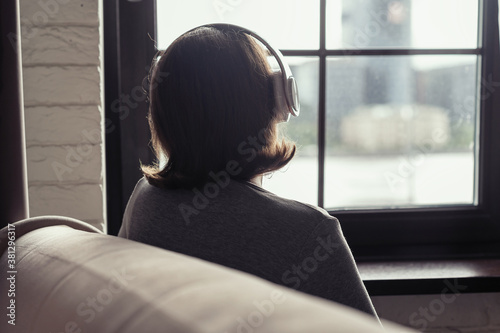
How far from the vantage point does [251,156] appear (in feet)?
2.90

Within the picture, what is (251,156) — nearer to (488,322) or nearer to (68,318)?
(68,318)

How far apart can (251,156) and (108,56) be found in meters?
0.64

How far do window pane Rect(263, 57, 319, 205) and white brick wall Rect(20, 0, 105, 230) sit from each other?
0.47 metres

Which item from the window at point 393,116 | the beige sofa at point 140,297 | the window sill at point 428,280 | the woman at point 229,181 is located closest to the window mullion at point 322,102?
the window at point 393,116

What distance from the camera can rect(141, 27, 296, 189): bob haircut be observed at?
852 millimetres

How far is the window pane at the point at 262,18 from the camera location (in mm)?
1440

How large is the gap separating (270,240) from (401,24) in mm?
977

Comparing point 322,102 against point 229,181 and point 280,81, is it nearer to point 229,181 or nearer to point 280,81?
point 280,81

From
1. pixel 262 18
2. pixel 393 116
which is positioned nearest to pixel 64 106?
pixel 262 18

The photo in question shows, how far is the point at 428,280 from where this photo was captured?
1316mm

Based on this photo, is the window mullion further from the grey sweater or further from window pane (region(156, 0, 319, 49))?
the grey sweater

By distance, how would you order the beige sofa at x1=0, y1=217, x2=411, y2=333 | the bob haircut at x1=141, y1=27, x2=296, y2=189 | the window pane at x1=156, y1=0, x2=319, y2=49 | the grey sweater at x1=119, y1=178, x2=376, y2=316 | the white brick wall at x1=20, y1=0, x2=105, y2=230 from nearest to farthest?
1. the beige sofa at x1=0, y1=217, x2=411, y2=333
2. the grey sweater at x1=119, y1=178, x2=376, y2=316
3. the bob haircut at x1=141, y1=27, x2=296, y2=189
4. the white brick wall at x1=20, y1=0, x2=105, y2=230
5. the window pane at x1=156, y1=0, x2=319, y2=49

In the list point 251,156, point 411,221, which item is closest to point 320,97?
point 411,221

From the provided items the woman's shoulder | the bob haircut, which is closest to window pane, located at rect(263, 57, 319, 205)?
the bob haircut
